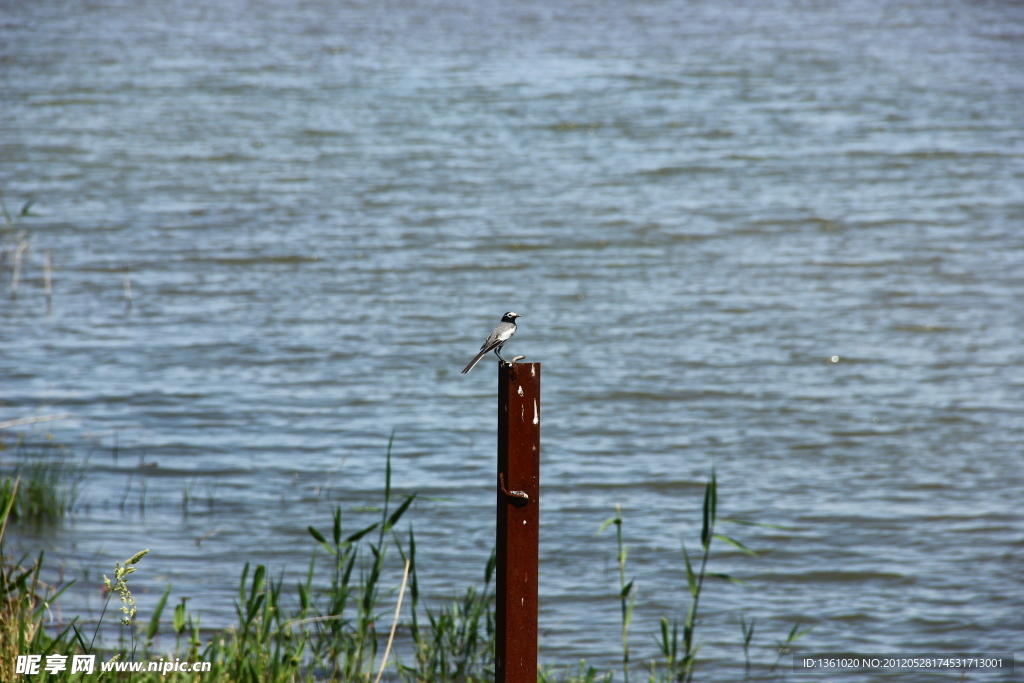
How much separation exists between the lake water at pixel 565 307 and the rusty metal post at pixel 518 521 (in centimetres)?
282

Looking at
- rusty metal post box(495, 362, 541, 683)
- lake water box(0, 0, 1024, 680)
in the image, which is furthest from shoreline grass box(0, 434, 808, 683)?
rusty metal post box(495, 362, 541, 683)

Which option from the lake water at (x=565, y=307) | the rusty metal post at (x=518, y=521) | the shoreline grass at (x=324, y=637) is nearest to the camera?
the rusty metal post at (x=518, y=521)

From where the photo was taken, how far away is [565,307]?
11.1 meters

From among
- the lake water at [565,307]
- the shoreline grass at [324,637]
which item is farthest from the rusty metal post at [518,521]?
the lake water at [565,307]

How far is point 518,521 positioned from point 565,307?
27.7 ft

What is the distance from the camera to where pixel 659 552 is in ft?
21.8

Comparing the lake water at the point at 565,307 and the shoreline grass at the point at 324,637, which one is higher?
the lake water at the point at 565,307

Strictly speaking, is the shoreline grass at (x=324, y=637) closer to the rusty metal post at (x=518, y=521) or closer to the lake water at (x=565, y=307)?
the lake water at (x=565, y=307)

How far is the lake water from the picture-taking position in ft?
21.7

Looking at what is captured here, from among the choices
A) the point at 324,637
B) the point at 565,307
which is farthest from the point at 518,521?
the point at 565,307

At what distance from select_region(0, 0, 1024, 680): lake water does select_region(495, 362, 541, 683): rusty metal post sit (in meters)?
2.82

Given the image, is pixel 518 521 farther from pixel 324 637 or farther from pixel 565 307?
pixel 565 307

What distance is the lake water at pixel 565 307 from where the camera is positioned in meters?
6.61

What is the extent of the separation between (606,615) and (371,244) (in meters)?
7.59
